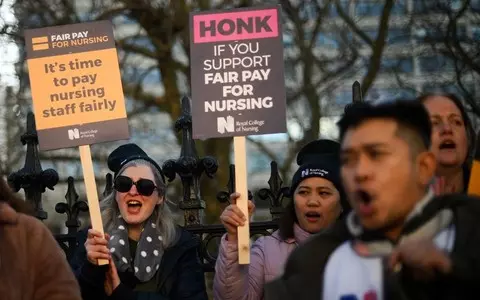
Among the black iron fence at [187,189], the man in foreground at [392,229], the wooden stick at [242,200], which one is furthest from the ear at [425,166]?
the black iron fence at [187,189]

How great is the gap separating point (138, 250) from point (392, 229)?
2430 mm

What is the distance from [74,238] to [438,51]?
8.19 m

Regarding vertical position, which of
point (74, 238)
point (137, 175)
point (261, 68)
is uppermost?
point (261, 68)

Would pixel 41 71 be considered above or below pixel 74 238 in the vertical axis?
above

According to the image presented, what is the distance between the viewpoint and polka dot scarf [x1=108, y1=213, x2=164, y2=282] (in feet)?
17.5

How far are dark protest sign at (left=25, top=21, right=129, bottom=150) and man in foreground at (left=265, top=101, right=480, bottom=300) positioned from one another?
2.50 m

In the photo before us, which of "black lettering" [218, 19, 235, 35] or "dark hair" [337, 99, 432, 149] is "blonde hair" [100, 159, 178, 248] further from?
"dark hair" [337, 99, 432, 149]

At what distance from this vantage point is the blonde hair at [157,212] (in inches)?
219

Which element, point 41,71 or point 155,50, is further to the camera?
point 155,50

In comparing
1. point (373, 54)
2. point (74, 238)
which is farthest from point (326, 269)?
point (373, 54)

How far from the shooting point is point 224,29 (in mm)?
5574

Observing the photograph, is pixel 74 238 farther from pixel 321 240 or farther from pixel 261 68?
pixel 321 240

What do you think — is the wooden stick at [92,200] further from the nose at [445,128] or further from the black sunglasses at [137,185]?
the nose at [445,128]

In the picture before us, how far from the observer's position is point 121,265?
5398 mm
